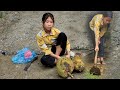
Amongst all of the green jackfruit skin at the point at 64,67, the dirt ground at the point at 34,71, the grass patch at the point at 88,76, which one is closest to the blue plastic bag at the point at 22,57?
the dirt ground at the point at 34,71

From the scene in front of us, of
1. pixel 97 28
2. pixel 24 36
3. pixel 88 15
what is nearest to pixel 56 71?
pixel 97 28

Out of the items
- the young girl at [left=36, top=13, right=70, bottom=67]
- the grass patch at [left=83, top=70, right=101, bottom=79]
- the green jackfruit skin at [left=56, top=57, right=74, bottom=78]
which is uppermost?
the young girl at [left=36, top=13, right=70, bottom=67]

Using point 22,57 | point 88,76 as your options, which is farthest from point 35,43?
point 88,76

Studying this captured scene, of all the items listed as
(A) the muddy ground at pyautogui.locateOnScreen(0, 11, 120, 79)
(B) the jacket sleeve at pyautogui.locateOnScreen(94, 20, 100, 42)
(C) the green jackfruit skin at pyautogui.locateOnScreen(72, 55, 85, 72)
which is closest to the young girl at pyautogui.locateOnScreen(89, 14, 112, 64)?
(B) the jacket sleeve at pyautogui.locateOnScreen(94, 20, 100, 42)

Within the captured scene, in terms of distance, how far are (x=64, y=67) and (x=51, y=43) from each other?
679mm

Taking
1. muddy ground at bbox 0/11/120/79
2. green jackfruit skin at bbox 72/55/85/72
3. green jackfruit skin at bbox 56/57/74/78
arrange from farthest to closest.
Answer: muddy ground at bbox 0/11/120/79, green jackfruit skin at bbox 72/55/85/72, green jackfruit skin at bbox 56/57/74/78

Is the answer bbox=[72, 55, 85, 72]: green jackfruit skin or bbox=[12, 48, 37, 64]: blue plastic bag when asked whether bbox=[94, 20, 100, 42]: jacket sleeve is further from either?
bbox=[12, 48, 37, 64]: blue plastic bag

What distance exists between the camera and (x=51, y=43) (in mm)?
5301

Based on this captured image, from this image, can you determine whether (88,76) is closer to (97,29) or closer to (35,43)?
(97,29)

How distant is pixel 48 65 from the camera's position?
513 centimetres

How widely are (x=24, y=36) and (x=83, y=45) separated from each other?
1.16 meters

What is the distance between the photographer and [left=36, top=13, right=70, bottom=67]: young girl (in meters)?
5.09

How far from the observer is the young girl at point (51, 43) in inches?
200

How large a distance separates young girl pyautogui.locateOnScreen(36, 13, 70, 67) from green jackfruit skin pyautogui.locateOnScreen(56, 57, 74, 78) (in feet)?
0.97
